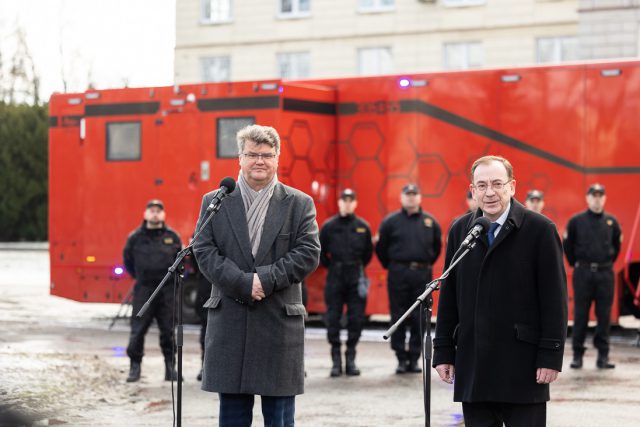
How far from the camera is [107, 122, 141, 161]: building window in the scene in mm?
17891

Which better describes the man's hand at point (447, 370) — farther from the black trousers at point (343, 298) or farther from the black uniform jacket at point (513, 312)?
the black trousers at point (343, 298)

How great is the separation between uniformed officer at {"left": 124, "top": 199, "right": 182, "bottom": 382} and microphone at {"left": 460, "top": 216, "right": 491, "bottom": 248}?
6.90 m

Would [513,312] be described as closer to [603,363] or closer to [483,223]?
[483,223]

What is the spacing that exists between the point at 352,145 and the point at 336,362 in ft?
16.0

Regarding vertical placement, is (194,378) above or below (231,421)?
below

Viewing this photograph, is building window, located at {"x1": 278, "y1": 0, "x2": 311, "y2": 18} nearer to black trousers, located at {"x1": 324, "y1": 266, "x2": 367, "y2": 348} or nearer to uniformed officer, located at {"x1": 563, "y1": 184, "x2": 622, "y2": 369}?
uniformed officer, located at {"x1": 563, "y1": 184, "x2": 622, "y2": 369}

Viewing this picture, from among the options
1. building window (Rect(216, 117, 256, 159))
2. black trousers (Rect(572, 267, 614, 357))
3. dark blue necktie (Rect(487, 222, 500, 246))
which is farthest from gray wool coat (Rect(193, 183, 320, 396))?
building window (Rect(216, 117, 256, 159))

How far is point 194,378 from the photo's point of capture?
498 inches

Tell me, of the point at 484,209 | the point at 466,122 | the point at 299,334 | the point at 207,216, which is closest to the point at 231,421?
the point at 299,334

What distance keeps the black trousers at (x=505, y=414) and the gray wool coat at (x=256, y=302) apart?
40.6 inches

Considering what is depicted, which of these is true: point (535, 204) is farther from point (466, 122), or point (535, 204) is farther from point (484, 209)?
point (484, 209)

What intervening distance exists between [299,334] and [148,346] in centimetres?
919

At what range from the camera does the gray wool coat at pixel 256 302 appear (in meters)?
6.42

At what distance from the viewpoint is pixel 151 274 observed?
12414 mm
